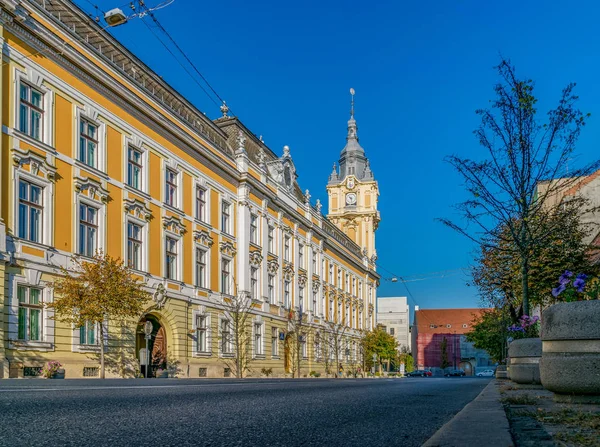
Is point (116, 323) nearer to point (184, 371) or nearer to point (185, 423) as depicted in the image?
point (184, 371)

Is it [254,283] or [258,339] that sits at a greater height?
[254,283]

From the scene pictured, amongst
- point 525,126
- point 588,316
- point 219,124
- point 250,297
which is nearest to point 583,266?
point 525,126

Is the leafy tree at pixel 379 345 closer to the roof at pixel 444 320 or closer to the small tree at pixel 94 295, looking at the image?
the small tree at pixel 94 295

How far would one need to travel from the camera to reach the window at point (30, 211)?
21.9 meters

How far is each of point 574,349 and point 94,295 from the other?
747 inches

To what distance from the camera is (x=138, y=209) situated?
2892 centimetres

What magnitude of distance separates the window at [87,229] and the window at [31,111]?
132 inches

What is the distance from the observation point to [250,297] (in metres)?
39.8

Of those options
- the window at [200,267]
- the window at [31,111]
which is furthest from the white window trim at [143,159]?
the window at [200,267]

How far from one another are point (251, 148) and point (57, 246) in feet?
75.0

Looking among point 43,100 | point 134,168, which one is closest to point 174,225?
point 134,168

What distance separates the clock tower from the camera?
3110 inches

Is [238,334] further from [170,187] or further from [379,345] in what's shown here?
[379,345]

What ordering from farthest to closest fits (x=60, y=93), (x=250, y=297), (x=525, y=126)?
(x=250, y=297) → (x=60, y=93) → (x=525, y=126)
